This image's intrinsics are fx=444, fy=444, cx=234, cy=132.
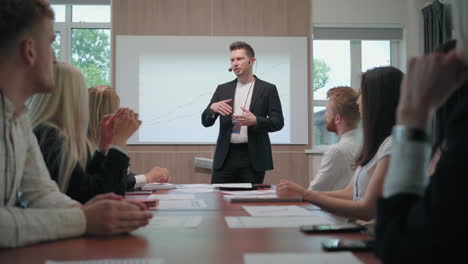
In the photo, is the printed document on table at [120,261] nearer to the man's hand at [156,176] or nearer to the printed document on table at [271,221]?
the printed document on table at [271,221]

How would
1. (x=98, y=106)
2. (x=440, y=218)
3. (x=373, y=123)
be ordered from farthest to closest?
(x=98, y=106) < (x=373, y=123) < (x=440, y=218)

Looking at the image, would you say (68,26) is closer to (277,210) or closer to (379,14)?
(379,14)

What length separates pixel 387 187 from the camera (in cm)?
80

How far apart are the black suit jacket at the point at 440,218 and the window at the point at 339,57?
473 centimetres

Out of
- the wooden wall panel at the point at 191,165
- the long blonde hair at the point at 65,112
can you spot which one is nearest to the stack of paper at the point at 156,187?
the long blonde hair at the point at 65,112

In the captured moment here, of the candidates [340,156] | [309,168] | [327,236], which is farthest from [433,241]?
[309,168]

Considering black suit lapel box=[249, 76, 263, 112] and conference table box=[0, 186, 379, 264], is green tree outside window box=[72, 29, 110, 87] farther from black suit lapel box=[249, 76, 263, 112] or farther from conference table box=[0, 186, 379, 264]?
conference table box=[0, 186, 379, 264]

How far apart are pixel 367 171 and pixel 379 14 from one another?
4.25 metres

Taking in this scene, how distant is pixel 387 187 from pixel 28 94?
97 centimetres

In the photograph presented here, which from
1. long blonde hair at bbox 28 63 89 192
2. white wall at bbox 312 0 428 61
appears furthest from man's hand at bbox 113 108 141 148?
white wall at bbox 312 0 428 61

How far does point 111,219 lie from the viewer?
1099mm

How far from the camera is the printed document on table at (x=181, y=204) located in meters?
1.71

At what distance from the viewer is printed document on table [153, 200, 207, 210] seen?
171 centimetres

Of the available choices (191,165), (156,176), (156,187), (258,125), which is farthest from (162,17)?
(156,187)
